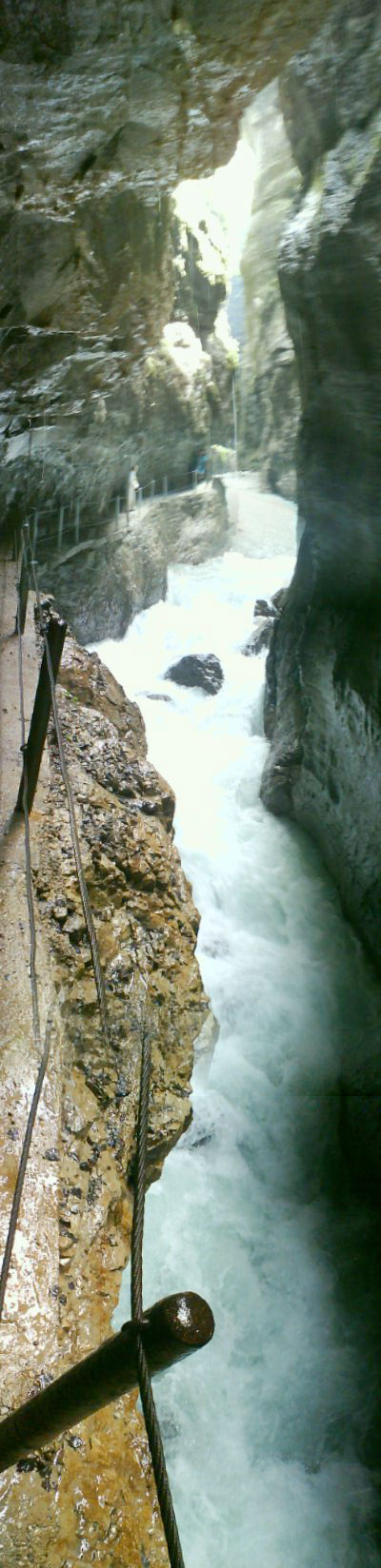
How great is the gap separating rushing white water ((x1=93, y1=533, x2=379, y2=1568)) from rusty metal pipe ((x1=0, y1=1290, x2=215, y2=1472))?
8.68 ft

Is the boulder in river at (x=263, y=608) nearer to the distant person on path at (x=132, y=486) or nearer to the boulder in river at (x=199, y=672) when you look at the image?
the boulder in river at (x=199, y=672)

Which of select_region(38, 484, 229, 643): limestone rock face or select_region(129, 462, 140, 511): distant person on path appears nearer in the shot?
select_region(129, 462, 140, 511): distant person on path

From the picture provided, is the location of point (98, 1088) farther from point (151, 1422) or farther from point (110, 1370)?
point (151, 1422)

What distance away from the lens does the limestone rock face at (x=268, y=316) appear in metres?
4.98

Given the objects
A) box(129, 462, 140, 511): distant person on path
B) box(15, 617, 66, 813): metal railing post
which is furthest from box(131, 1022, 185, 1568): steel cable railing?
box(129, 462, 140, 511): distant person on path

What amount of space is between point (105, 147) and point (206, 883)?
6.01 metres

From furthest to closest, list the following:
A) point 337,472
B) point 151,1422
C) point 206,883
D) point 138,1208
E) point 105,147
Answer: point 206,883, point 337,472, point 105,147, point 138,1208, point 151,1422

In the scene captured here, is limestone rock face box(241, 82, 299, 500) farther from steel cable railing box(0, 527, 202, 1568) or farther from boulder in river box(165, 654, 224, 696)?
steel cable railing box(0, 527, 202, 1568)

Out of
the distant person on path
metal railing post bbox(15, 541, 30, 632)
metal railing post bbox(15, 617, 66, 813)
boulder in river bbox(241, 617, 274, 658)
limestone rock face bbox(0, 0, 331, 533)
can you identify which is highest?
the distant person on path

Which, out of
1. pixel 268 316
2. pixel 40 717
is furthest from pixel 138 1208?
pixel 268 316

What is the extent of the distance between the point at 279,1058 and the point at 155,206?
5.89 meters

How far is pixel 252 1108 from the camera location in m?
5.78

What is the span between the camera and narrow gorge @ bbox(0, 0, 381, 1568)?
2756 mm

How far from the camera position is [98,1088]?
312cm
